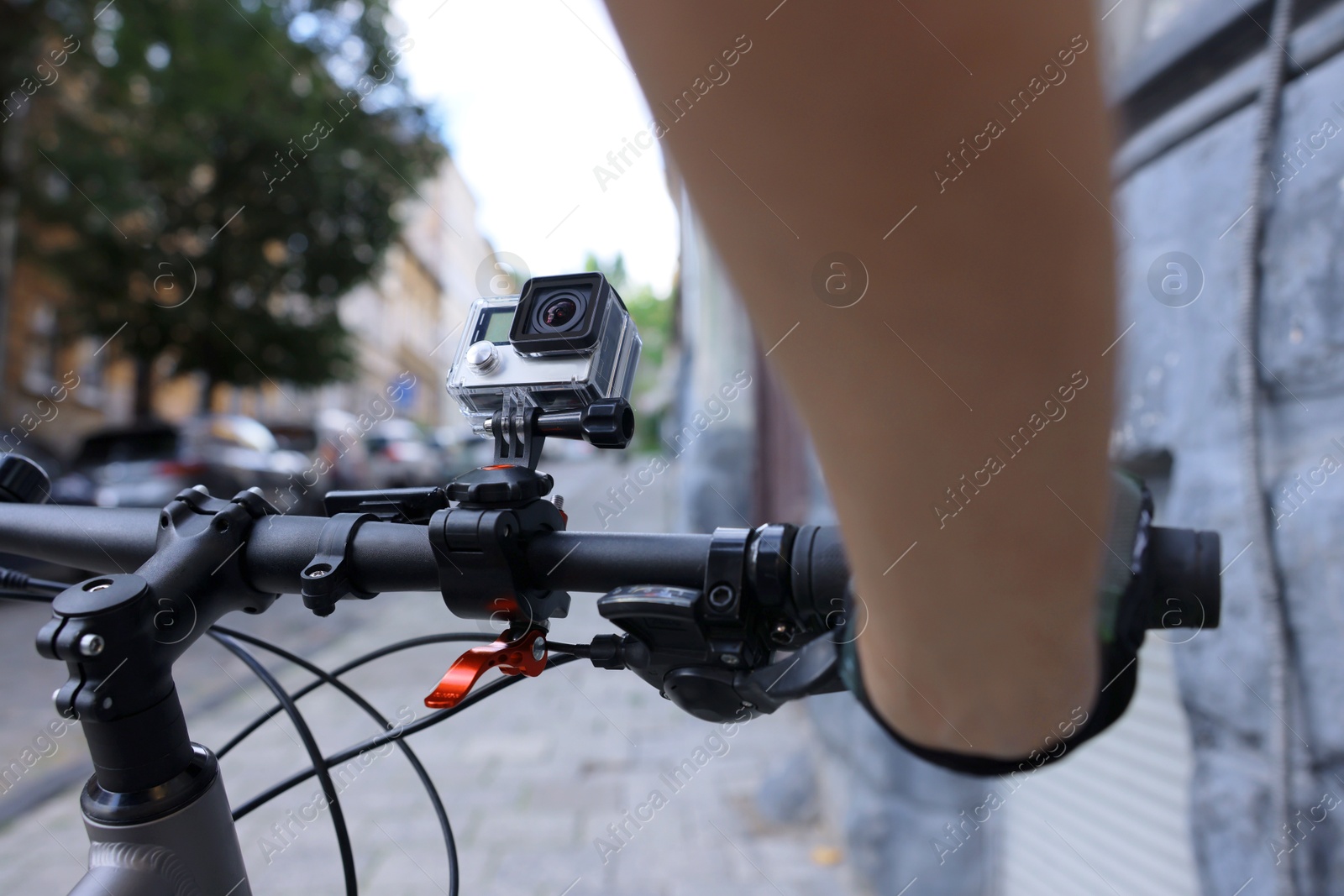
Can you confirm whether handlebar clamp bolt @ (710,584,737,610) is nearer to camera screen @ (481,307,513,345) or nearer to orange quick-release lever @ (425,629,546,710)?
orange quick-release lever @ (425,629,546,710)

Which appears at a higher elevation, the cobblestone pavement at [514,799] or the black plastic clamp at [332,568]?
the black plastic clamp at [332,568]

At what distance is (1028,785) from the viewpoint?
2977 millimetres

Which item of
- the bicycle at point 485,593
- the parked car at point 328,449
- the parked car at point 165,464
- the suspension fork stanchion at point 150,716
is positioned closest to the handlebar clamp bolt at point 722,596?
the bicycle at point 485,593

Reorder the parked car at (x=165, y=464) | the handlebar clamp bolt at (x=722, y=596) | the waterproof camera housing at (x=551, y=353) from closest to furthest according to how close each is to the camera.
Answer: the handlebar clamp bolt at (x=722, y=596), the waterproof camera housing at (x=551, y=353), the parked car at (x=165, y=464)

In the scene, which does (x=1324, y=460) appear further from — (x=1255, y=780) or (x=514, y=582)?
(x=514, y=582)

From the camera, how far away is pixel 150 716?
79 cm

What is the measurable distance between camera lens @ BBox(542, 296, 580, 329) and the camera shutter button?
0.05 m

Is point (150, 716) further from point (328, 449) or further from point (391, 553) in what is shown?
point (328, 449)

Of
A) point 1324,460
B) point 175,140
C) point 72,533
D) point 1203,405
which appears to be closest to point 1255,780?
point 1324,460

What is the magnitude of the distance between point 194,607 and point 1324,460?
5.31 feet

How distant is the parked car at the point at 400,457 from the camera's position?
16.8 m

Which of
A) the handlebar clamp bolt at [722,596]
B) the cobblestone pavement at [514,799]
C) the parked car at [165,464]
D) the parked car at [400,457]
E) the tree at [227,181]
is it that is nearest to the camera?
the handlebar clamp bolt at [722,596]

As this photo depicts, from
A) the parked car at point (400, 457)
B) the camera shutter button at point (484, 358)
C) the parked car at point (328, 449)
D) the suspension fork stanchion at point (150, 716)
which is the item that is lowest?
the parked car at point (400, 457)

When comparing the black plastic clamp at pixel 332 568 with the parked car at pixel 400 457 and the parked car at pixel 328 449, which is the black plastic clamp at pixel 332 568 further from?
the parked car at pixel 400 457
